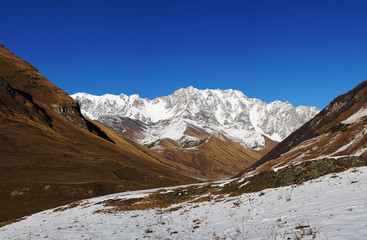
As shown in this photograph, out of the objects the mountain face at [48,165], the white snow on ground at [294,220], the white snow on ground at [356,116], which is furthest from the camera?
the white snow on ground at [356,116]

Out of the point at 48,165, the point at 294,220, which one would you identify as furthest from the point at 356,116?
the point at 48,165

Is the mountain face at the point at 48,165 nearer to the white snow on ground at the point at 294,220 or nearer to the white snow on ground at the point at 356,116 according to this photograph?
the white snow on ground at the point at 294,220

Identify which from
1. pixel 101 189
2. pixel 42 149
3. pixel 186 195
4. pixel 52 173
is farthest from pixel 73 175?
pixel 186 195

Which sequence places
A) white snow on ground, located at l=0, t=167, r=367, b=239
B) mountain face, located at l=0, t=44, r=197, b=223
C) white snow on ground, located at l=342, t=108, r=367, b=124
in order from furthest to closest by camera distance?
1. white snow on ground, located at l=342, t=108, r=367, b=124
2. mountain face, located at l=0, t=44, r=197, b=223
3. white snow on ground, located at l=0, t=167, r=367, b=239

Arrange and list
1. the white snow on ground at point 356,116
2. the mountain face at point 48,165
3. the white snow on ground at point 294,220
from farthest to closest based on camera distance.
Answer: the white snow on ground at point 356,116 < the mountain face at point 48,165 < the white snow on ground at point 294,220

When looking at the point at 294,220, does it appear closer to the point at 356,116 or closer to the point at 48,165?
the point at 48,165

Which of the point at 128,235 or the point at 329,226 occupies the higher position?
the point at 329,226

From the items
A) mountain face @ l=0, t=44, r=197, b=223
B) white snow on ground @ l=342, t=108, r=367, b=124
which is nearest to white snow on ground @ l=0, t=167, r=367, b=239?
mountain face @ l=0, t=44, r=197, b=223

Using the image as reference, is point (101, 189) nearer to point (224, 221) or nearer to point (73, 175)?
point (73, 175)

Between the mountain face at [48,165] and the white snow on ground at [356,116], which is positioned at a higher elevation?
the white snow on ground at [356,116]

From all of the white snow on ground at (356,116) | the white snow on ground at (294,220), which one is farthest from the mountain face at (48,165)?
the white snow on ground at (356,116)

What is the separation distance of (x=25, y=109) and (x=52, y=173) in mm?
70803

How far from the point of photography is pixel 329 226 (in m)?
10.7

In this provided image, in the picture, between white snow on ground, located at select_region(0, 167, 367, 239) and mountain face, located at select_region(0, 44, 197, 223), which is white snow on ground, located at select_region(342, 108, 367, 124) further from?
white snow on ground, located at select_region(0, 167, 367, 239)
